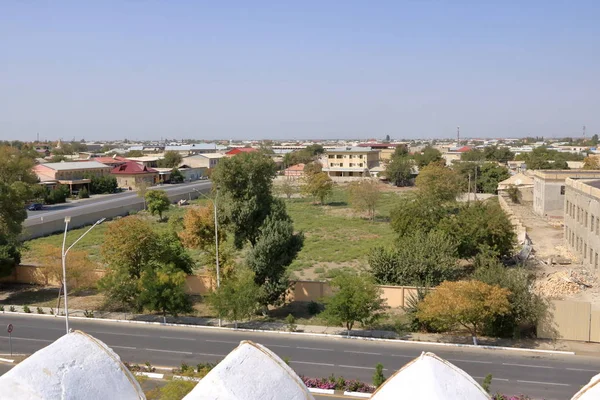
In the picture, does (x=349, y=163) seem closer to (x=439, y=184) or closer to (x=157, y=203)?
(x=439, y=184)

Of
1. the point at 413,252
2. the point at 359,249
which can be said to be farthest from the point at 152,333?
the point at 359,249

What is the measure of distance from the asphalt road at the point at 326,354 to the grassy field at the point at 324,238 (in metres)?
8.23

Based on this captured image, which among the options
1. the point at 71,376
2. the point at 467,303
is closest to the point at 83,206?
the point at 467,303

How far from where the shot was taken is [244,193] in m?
29.8

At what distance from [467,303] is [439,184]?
41.5 m

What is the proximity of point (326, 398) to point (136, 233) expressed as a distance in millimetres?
16313

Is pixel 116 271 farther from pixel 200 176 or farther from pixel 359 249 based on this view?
pixel 200 176

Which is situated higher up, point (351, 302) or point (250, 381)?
point (250, 381)

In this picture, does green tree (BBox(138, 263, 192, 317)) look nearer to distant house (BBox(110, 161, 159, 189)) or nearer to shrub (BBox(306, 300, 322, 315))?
shrub (BBox(306, 300, 322, 315))

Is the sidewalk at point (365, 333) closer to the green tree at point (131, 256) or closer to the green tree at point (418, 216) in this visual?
the green tree at point (131, 256)

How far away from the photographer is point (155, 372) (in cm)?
2091

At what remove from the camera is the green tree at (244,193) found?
2942 cm

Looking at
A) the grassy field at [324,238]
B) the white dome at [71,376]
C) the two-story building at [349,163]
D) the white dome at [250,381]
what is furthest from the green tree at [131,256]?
the two-story building at [349,163]

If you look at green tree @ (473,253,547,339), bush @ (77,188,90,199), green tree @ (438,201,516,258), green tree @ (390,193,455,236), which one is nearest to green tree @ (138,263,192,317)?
green tree @ (473,253,547,339)
